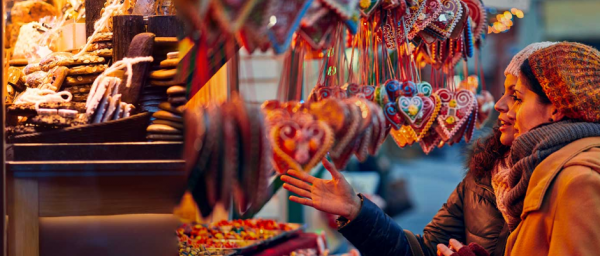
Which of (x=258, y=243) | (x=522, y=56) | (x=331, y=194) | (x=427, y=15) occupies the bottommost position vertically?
(x=258, y=243)

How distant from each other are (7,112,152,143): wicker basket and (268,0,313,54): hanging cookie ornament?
1.42 feet

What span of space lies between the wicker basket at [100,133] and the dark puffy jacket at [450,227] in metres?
0.65

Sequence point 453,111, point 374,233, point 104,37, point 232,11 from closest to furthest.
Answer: point 232,11 → point 104,37 → point 374,233 → point 453,111

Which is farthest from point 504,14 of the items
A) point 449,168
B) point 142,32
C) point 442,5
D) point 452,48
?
point 449,168

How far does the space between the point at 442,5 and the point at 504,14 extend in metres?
0.65

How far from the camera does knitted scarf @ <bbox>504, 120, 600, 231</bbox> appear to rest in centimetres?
150

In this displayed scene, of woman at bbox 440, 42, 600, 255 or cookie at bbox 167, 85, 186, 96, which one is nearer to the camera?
woman at bbox 440, 42, 600, 255

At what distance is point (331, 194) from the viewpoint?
6.05ft

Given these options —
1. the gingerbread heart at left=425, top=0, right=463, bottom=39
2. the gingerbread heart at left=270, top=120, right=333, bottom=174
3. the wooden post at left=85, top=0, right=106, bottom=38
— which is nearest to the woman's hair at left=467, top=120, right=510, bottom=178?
the gingerbread heart at left=425, top=0, right=463, bottom=39

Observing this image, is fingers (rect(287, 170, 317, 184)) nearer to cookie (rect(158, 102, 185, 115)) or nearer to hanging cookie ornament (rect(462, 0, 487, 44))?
cookie (rect(158, 102, 185, 115))

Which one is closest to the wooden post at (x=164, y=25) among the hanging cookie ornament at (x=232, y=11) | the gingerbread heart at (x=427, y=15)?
the hanging cookie ornament at (x=232, y=11)

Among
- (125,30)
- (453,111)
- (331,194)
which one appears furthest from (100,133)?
(453,111)

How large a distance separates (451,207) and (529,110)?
20.5 inches

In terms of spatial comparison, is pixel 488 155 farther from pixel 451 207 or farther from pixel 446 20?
pixel 446 20
